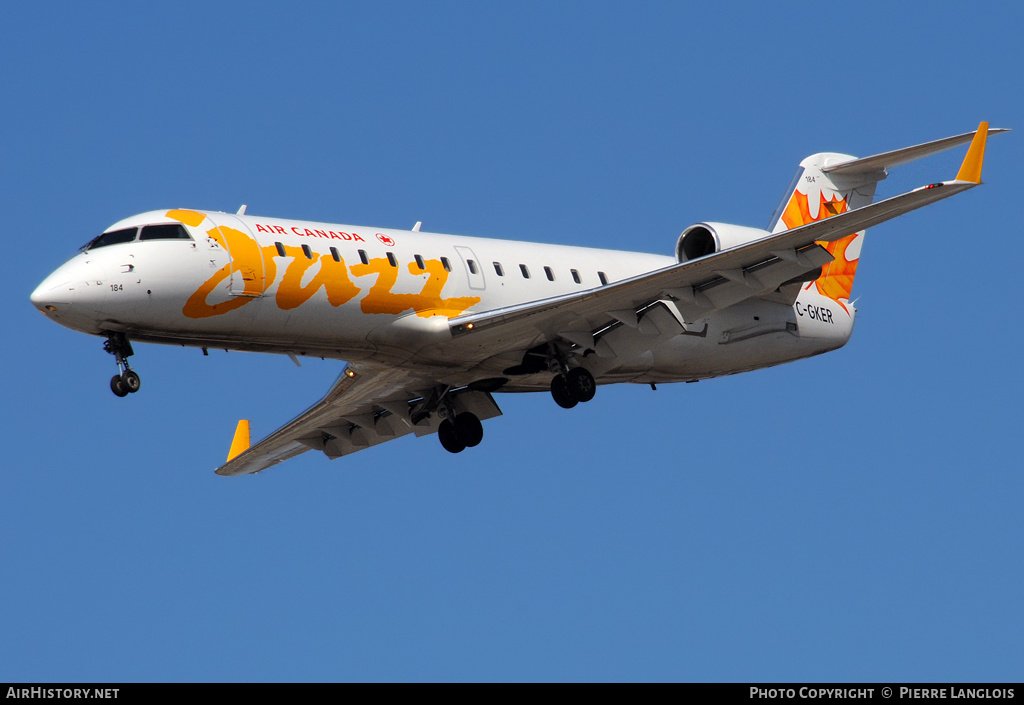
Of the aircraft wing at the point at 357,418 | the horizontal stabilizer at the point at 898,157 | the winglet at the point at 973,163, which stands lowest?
the aircraft wing at the point at 357,418

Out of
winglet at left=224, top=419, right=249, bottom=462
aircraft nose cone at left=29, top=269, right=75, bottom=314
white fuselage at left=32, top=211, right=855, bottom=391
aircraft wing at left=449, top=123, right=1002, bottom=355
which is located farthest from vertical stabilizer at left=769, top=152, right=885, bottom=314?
Answer: aircraft nose cone at left=29, top=269, right=75, bottom=314

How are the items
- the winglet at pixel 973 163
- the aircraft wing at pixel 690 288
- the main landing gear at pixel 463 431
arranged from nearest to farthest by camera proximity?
the winglet at pixel 973 163
the aircraft wing at pixel 690 288
the main landing gear at pixel 463 431

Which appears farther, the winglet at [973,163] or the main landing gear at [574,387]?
the main landing gear at [574,387]

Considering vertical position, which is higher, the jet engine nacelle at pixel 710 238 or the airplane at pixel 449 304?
the jet engine nacelle at pixel 710 238

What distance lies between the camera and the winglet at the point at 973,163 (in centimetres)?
2169

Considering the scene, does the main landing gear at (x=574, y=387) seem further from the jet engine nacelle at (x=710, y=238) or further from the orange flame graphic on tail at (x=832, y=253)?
the orange flame graphic on tail at (x=832, y=253)

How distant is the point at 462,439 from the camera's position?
26484 millimetres

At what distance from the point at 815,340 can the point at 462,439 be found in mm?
6606

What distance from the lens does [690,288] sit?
2389 centimetres

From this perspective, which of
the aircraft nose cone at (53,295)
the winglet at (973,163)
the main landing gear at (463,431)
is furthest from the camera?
the main landing gear at (463,431)

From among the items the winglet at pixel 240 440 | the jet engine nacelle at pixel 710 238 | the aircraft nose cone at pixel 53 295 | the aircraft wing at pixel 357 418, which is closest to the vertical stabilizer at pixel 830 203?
the jet engine nacelle at pixel 710 238

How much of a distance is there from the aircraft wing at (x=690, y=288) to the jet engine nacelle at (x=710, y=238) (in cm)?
170
